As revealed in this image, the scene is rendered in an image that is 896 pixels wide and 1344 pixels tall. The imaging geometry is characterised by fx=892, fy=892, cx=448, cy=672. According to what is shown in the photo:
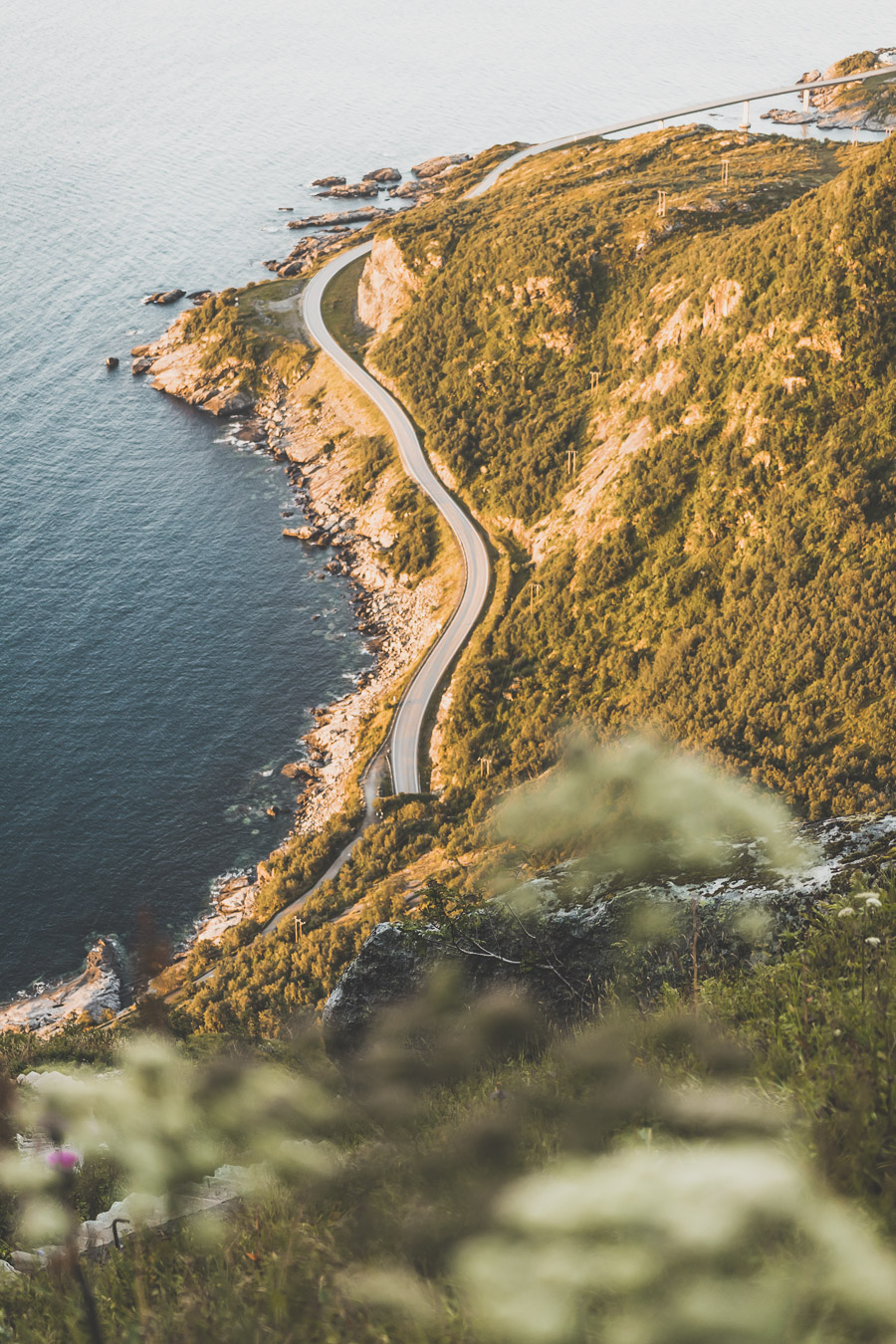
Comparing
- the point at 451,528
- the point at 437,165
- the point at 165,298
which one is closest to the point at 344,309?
the point at 165,298

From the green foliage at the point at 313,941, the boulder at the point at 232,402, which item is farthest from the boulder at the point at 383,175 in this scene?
the green foliage at the point at 313,941

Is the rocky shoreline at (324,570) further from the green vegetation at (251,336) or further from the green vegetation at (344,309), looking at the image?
the green vegetation at (344,309)

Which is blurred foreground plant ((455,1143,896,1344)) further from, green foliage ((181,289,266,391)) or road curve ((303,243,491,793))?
green foliage ((181,289,266,391))

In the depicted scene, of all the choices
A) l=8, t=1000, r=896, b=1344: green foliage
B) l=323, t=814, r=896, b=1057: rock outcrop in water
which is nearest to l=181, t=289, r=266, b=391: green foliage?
l=323, t=814, r=896, b=1057: rock outcrop in water

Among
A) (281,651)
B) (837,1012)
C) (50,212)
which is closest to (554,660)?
(281,651)

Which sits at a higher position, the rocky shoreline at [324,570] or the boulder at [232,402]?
the boulder at [232,402]

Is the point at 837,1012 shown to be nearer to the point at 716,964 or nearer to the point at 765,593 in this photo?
the point at 716,964
